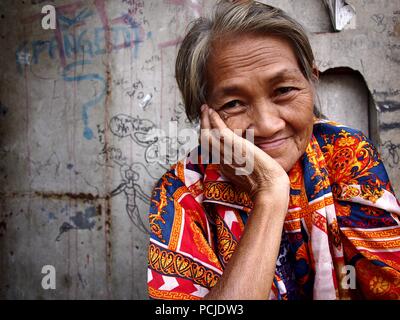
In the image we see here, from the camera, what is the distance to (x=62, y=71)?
9.05 ft

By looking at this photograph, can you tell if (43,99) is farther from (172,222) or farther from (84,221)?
(172,222)

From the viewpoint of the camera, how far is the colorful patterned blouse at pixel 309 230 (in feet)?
4.38

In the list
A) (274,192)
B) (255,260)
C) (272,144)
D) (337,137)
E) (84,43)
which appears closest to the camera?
(255,260)

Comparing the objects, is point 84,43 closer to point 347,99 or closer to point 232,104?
point 232,104

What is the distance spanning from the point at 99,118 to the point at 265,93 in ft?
5.71

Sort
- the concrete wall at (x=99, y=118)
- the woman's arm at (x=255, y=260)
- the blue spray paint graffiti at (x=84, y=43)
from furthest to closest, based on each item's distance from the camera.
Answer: the blue spray paint graffiti at (x=84, y=43) → the concrete wall at (x=99, y=118) → the woman's arm at (x=255, y=260)

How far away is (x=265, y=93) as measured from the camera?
1349mm

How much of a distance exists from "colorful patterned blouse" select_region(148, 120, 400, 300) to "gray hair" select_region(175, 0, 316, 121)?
366 mm

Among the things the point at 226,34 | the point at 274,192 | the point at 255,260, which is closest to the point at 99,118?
the point at 226,34

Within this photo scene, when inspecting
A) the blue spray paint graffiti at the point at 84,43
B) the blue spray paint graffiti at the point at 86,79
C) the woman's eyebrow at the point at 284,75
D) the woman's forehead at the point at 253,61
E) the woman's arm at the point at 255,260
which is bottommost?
the woman's arm at the point at 255,260

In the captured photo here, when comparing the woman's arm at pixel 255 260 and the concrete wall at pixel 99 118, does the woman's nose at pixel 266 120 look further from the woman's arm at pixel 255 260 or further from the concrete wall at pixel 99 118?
the concrete wall at pixel 99 118

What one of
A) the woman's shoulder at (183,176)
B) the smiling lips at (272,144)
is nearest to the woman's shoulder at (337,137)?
the smiling lips at (272,144)
